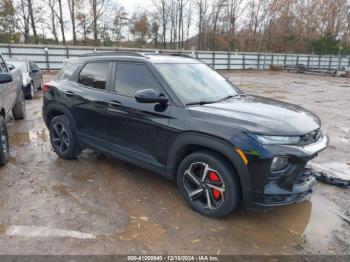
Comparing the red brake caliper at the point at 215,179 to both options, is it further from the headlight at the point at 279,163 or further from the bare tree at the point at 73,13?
the bare tree at the point at 73,13

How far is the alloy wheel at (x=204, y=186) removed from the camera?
10.3 ft

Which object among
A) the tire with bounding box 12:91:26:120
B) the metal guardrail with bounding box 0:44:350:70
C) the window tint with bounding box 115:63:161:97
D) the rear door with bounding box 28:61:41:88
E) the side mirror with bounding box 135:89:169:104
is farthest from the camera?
the metal guardrail with bounding box 0:44:350:70

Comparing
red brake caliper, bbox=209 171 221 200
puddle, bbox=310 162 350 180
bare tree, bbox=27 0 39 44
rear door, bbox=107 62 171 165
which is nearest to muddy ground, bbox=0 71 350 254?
puddle, bbox=310 162 350 180

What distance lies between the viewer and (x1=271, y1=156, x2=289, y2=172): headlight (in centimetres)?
277

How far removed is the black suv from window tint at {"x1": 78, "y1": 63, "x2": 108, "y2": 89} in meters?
0.02

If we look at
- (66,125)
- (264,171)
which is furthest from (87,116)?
(264,171)

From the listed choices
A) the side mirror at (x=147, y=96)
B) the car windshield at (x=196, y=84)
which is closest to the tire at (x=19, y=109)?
the car windshield at (x=196, y=84)

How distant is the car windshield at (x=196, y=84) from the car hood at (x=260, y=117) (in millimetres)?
219

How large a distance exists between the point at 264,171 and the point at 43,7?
112 feet

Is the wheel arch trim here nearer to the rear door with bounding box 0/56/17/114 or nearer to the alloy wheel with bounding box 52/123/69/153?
the alloy wheel with bounding box 52/123/69/153

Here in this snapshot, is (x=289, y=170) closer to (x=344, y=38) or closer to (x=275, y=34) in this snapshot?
(x=275, y=34)

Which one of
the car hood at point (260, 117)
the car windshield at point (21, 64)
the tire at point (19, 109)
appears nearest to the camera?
the car hood at point (260, 117)

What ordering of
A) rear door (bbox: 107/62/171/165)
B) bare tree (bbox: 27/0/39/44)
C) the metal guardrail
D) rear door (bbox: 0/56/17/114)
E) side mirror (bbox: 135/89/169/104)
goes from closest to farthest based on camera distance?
1. side mirror (bbox: 135/89/169/104)
2. rear door (bbox: 107/62/171/165)
3. rear door (bbox: 0/56/17/114)
4. the metal guardrail
5. bare tree (bbox: 27/0/39/44)

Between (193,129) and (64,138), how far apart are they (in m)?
2.70
